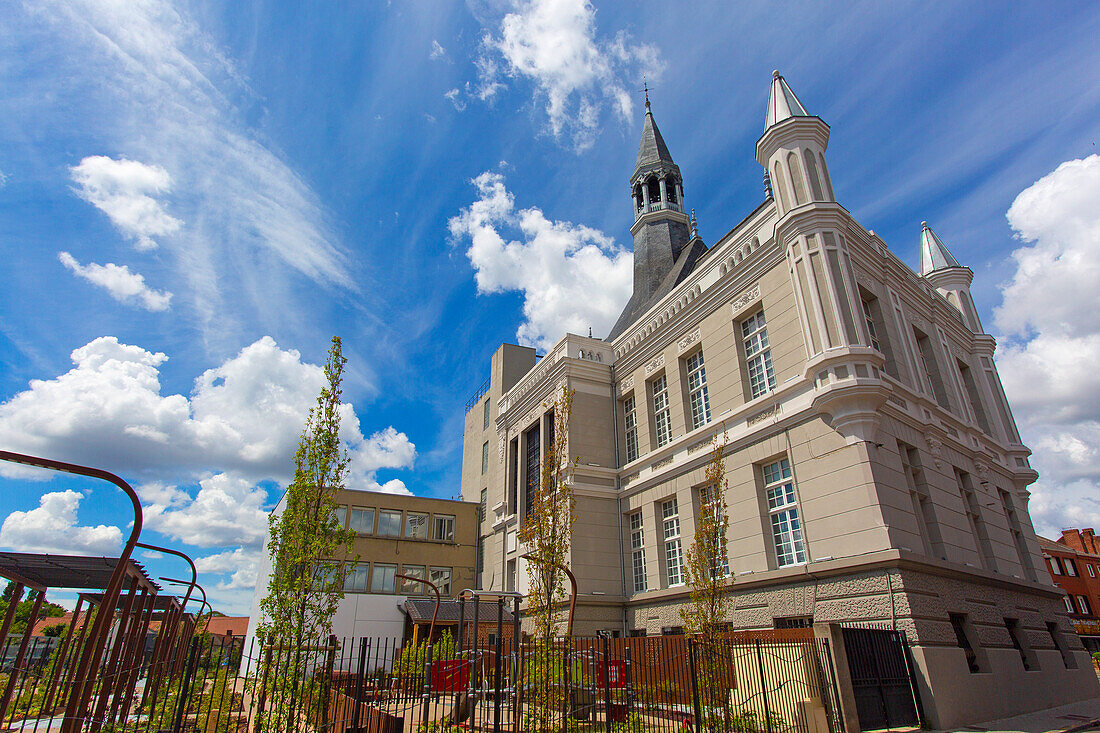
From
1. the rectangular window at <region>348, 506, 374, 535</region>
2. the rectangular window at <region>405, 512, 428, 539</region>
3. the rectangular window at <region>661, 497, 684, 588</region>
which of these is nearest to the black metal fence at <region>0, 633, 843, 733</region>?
the rectangular window at <region>661, 497, 684, 588</region>

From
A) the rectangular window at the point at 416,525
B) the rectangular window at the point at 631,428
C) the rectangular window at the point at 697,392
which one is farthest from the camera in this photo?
the rectangular window at the point at 416,525

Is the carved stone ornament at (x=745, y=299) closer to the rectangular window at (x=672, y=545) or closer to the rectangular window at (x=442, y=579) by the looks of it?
the rectangular window at (x=672, y=545)

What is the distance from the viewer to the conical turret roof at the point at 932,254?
27.0 m

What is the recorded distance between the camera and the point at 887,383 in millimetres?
16859

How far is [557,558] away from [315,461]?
14.8 ft

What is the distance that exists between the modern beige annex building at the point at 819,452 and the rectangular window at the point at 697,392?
3.0 inches

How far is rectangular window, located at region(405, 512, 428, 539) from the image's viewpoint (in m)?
36.0

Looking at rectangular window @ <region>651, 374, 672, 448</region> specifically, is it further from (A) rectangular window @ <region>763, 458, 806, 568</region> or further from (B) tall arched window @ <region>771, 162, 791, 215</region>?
(B) tall arched window @ <region>771, 162, 791, 215</region>

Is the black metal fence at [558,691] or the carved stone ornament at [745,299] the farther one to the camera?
the carved stone ornament at [745,299]

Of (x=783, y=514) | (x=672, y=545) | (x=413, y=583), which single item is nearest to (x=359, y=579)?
(x=413, y=583)

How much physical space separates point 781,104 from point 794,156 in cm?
259

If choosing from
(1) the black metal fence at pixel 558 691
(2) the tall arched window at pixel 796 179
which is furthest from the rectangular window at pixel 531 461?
(2) the tall arched window at pixel 796 179

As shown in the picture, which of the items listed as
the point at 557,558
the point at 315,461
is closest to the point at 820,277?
the point at 557,558

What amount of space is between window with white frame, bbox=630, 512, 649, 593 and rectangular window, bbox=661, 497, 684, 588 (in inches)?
45.6
